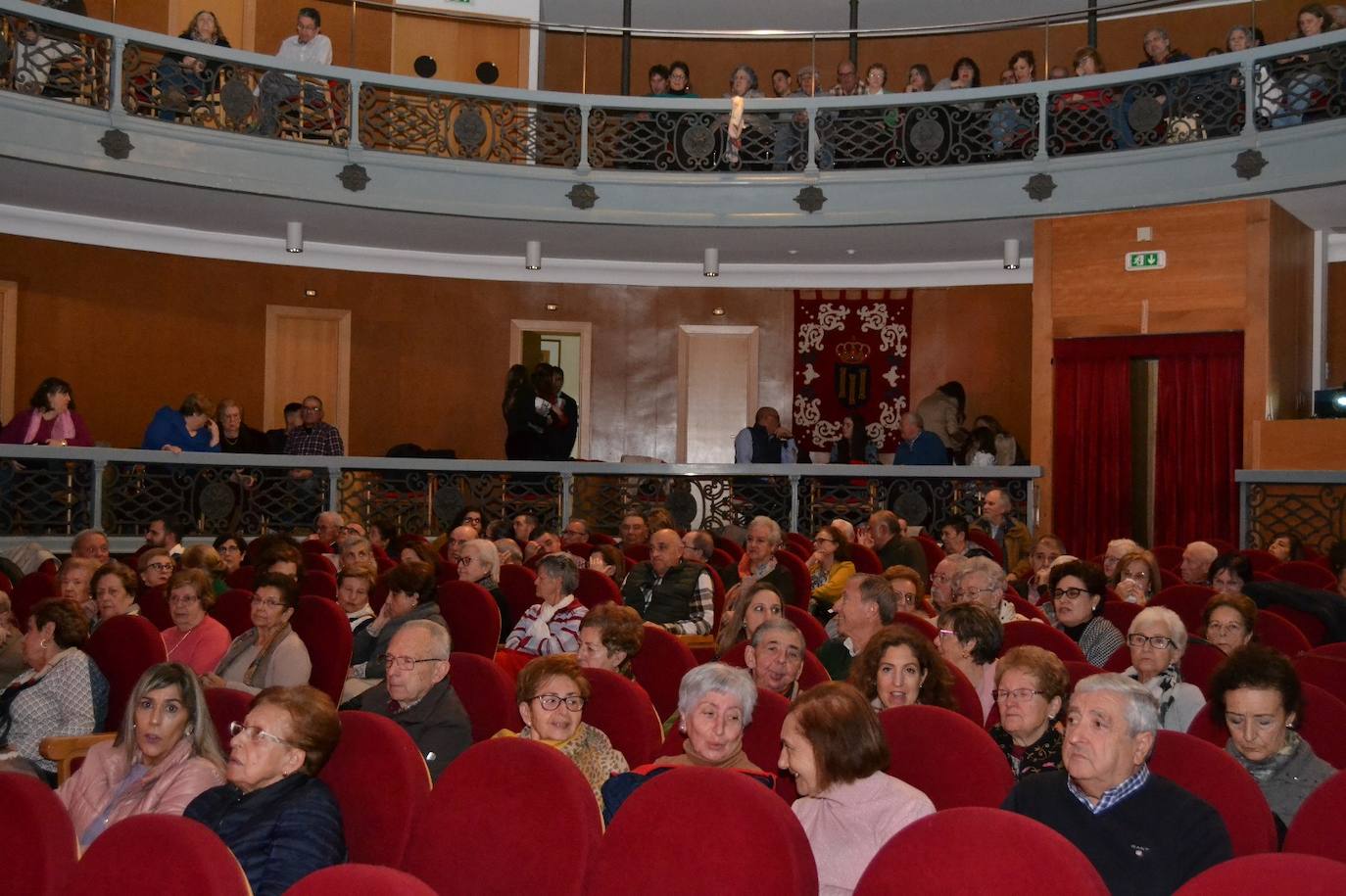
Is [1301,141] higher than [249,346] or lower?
higher

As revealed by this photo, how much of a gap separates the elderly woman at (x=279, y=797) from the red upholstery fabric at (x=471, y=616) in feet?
8.39

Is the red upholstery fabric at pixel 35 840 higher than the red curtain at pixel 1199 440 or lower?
lower

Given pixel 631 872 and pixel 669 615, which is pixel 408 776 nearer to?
pixel 631 872

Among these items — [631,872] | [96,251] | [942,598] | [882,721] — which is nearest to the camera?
[631,872]

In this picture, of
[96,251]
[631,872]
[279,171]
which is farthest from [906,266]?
[631,872]

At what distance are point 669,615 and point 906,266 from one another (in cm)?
813

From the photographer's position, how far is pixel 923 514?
11.3 m

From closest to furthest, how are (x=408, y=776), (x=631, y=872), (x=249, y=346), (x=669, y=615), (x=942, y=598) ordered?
(x=631, y=872) < (x=408, y=776) < (x=942, y=598) < (x=669, y=615) < (x=249, y=346)

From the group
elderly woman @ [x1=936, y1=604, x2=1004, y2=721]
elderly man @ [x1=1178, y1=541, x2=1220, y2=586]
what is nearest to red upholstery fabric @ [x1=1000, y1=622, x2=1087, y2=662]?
elderly woman @ [x1=936, y1=604, x2=1004, y2=721]

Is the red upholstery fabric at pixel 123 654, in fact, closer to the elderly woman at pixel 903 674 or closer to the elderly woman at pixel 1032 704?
the elderly woman at pixel 903 674

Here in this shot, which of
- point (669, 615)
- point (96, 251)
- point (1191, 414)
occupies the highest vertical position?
point (96, 251)

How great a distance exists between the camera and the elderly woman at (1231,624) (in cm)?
481

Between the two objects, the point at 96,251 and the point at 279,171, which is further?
the point at 96,251

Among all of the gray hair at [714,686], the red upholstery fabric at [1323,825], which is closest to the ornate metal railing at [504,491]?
the gray hair at [714,686]
